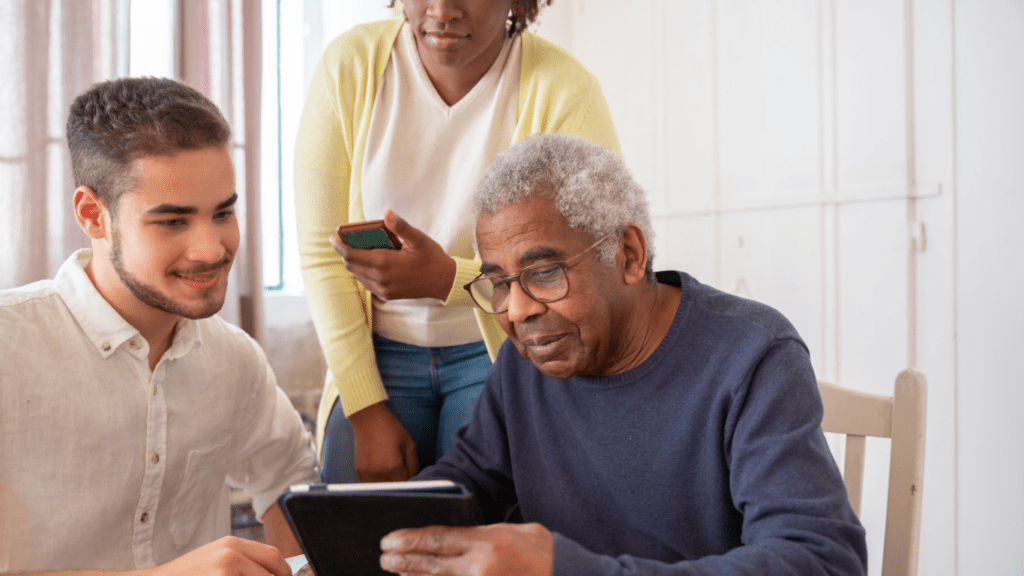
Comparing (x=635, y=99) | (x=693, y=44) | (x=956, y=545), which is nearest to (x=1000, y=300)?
(x=956, y=545)

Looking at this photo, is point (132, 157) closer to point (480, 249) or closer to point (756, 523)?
point (480, 249)

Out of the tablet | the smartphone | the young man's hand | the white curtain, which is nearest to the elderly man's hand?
the tablet

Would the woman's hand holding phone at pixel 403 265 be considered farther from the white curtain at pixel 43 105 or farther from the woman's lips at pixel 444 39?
the white curtain at pixel 43 105

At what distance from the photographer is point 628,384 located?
1.33m

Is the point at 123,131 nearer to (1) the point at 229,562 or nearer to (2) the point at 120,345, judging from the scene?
(2) the point at 120,345

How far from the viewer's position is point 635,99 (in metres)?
3.92

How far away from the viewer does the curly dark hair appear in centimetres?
170

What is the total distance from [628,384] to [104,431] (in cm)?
96

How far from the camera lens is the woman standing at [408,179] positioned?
5.43 ft

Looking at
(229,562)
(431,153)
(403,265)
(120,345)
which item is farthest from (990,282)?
(120,345)

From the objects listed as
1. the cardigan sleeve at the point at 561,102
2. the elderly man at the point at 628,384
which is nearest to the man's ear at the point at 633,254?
the elderly man at the point at 628,384

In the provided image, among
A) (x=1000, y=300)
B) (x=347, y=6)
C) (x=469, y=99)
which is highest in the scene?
(x=347, y=6)

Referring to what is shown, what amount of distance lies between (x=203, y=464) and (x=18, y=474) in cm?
34

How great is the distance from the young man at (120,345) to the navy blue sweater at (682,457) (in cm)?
53
